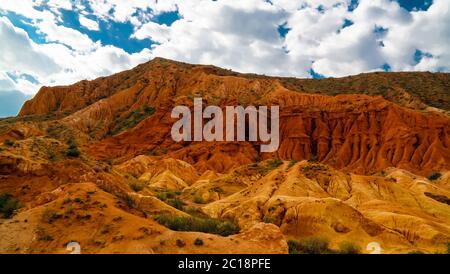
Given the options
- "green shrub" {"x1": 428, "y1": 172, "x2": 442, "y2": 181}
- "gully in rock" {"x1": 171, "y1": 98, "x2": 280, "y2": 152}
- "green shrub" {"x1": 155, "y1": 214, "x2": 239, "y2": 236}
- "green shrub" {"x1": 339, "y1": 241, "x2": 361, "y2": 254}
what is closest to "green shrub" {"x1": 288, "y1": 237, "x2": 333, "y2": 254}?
"green shrub" {"x1": 339, "y1": 241, "x2": 361, "y2": 254}

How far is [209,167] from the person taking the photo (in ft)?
295

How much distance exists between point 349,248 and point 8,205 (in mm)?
22232

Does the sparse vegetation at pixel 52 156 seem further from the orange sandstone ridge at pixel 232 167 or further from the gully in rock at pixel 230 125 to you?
the gully in rock at pixel 230 125

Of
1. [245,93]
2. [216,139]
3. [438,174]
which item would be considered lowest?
[438,174]

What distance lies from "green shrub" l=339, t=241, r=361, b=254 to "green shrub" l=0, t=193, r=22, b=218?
70.1 feet

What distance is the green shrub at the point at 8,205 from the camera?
21325 mm

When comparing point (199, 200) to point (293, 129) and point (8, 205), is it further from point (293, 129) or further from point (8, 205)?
point (293, 129)

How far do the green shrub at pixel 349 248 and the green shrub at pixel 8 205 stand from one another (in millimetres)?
21367

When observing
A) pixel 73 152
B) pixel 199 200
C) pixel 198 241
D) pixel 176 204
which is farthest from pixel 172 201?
pixel 198 241

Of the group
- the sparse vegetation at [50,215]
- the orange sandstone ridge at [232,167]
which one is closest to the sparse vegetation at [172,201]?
the orange sandstone ridge at [232,167]
